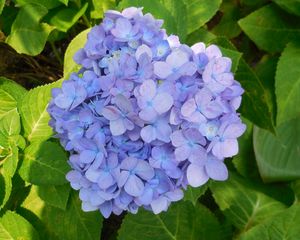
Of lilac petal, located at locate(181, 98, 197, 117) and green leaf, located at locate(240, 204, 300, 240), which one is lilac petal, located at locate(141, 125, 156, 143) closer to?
lilac petal, located at locate(181, 98, 197, 117)

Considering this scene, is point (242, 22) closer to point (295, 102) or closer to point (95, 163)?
point (295, 102)

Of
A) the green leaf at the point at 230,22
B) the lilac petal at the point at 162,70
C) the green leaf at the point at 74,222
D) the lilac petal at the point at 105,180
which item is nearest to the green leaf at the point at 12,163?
the green leaf at the point at 74,222

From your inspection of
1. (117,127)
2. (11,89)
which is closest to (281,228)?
(117,127)

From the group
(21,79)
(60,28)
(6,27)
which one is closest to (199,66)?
(60,28)

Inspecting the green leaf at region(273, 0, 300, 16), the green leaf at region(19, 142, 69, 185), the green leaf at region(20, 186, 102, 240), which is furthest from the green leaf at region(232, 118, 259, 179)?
the green leaf at region(19, 142, 69, 185)

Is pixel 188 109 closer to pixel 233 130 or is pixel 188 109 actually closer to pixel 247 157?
pixel 233 130

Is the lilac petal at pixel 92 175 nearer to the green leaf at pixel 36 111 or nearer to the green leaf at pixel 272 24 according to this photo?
the green leaf at pixel 36 111
